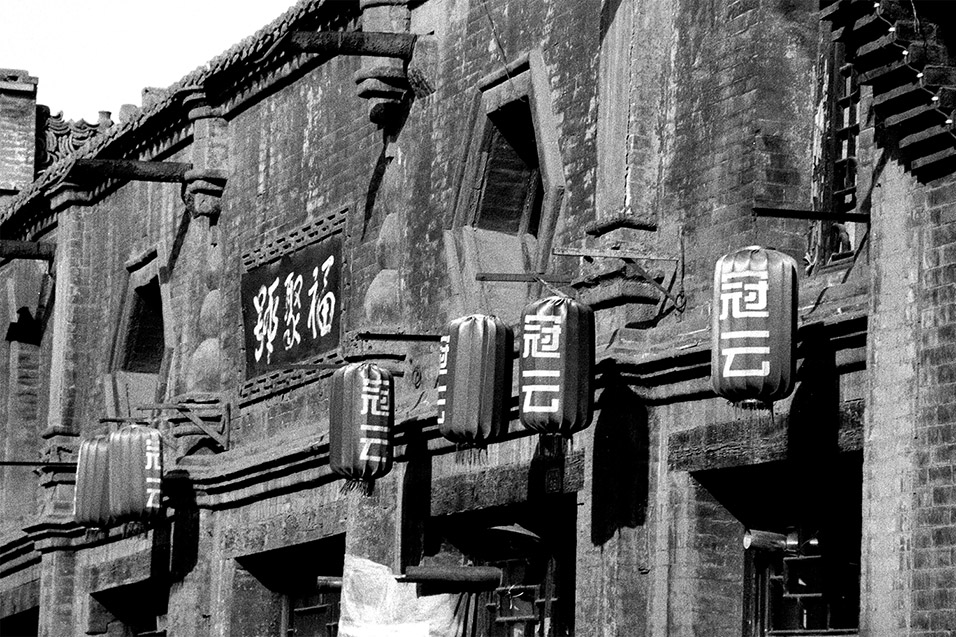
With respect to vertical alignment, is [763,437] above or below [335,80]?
below

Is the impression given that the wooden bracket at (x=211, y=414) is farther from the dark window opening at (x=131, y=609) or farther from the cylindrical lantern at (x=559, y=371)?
the cylindrical lantern at (x=559, y=371)

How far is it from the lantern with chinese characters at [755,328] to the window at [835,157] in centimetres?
157

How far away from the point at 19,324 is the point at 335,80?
9.13m

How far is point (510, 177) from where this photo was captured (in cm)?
1930

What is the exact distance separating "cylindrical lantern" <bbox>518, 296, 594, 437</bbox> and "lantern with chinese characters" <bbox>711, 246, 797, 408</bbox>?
6.64 ft

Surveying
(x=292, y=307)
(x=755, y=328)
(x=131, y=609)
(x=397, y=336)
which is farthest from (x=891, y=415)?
(x=131, y=609)

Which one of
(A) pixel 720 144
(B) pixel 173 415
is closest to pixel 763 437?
(A) pixel 720 144

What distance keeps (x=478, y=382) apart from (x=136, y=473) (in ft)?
23.0

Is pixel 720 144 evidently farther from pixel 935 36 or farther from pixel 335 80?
pixel 335 80

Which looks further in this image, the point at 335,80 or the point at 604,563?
the point at 335,80

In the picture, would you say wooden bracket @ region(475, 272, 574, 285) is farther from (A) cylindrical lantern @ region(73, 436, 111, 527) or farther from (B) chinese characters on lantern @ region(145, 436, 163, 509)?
(A) cylindrical lantern @ region(73, 436, 111, 527)

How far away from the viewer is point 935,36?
13102 mm

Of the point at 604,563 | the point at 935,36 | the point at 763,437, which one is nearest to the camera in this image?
the point at 935,36

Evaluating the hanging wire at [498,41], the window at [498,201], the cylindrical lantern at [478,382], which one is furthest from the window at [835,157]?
the hanging wire at [498,41]
